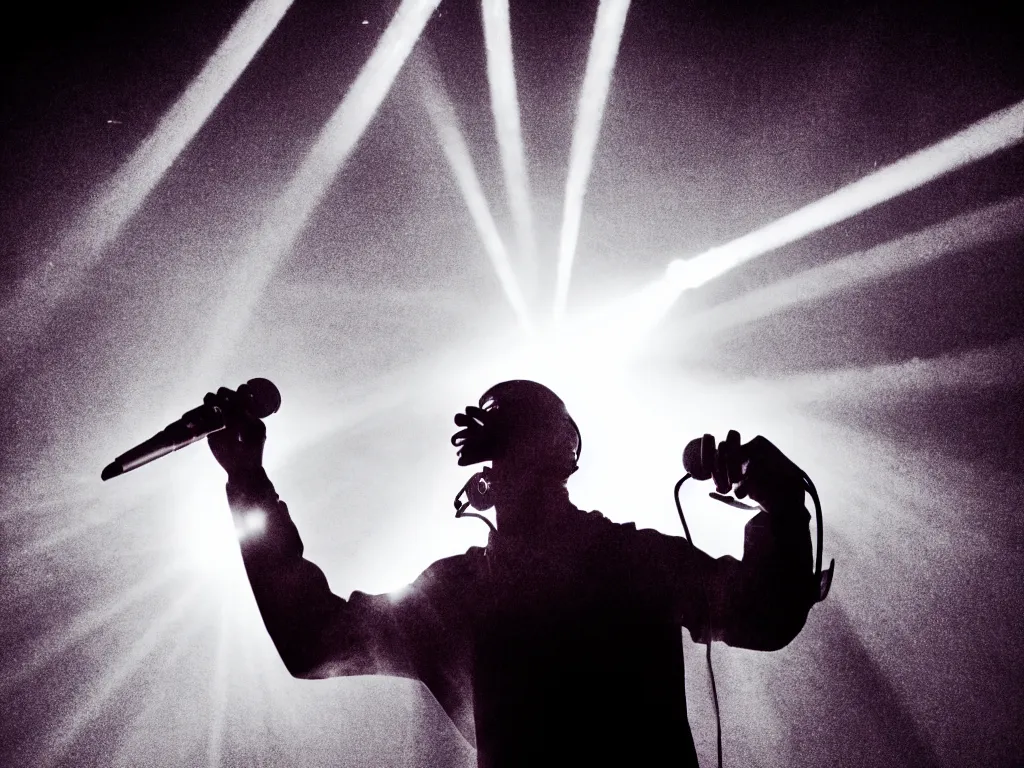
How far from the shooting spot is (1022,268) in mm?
1462

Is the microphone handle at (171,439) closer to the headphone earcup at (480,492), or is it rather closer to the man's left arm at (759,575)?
the headphone earcup at (480,492)

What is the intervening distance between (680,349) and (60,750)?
6.77 feet

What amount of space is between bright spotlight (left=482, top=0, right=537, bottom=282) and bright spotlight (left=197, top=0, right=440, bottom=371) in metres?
0.21

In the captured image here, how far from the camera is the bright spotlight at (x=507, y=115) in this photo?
6.12 ft

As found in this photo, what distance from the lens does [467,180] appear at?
6.23ft

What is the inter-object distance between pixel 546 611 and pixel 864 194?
4.97 ft

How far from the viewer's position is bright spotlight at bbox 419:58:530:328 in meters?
1.88

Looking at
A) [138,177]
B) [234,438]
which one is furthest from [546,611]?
[138,177]

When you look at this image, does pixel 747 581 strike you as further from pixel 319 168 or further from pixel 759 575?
pixel 319 168

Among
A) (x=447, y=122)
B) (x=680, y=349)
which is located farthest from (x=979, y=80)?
(x=447, y=122)

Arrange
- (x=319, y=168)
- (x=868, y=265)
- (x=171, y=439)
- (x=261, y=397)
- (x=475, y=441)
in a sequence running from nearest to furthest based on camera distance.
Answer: (x=171, y=439) → (x=261, y=397) → (x=475, y=441) → (x=868, y=265) → (x=319, y=168)

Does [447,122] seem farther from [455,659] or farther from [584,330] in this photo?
[455,659]

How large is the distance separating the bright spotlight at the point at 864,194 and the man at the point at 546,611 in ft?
3.09

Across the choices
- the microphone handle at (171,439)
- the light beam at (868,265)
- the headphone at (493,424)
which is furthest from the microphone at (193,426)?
the light beam at (868,265)
